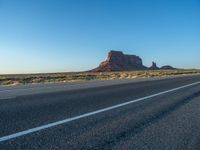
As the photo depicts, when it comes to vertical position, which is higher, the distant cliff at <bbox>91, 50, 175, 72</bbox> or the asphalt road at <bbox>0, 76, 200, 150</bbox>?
the distant cliff at <bbox>91, 50, 175, 72</bbox>

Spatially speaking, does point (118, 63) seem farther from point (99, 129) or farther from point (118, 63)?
point (99, 129)

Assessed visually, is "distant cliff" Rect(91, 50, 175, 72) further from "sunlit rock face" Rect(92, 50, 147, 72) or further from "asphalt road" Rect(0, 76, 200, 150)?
"asphalt road" Rect(0, 76, 200, 150)

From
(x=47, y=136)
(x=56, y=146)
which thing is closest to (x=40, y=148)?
(x=56, y=146)

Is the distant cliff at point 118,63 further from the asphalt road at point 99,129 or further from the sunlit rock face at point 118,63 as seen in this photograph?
the asphalt road at point 99,129

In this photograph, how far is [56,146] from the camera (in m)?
3.78

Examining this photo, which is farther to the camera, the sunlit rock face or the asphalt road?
the sunlit rock face

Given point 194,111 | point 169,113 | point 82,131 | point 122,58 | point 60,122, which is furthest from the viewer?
point 122,58

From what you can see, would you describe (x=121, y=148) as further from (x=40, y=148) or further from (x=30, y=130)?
(x=30, y=130)

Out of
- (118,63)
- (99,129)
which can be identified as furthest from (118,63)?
(99,129)

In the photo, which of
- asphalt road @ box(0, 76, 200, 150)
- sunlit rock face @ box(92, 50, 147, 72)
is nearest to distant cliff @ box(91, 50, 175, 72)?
sunlit rock face @ box(92, 50, 147, 72)

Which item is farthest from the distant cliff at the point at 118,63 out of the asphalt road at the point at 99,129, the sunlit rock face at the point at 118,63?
the asphalt road at the point at 99,129

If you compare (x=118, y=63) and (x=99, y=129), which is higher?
(x=118, y=63)

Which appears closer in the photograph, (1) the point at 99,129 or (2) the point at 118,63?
(1) the point at 99,129

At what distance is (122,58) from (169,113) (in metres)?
181
